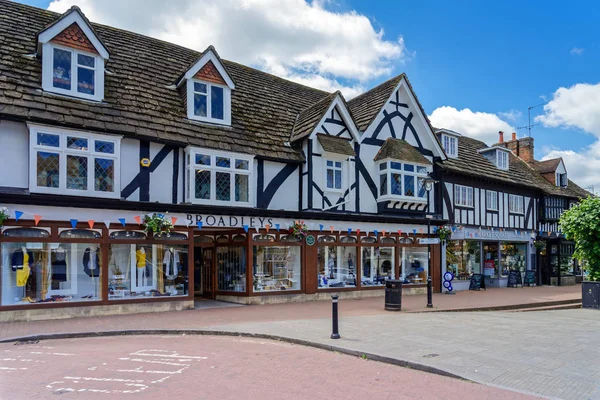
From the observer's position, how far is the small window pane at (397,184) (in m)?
20.1

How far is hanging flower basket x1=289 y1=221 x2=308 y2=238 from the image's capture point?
1705 centimetres

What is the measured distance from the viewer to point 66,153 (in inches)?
524

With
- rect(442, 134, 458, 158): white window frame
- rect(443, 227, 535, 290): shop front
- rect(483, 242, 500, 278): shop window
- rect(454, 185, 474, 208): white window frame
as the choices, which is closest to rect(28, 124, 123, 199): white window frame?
rect(443, 227, 535, 290): shop front

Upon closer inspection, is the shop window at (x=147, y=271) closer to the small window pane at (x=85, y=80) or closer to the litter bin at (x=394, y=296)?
the small window pane at (x=85, y=80)

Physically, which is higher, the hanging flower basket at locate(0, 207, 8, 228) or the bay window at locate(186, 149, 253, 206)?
the bay window at locate(186, 149, 253, 206)

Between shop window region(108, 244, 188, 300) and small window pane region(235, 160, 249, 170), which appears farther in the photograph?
small window pane region(235, 160, 249, 170)

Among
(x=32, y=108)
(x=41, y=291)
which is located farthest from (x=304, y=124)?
(x=41, y=291)

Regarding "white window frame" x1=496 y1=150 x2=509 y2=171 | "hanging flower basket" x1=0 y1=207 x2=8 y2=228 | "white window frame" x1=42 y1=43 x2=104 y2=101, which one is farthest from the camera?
"white window frame" x1=496 y1=150 x2=509 y2=171

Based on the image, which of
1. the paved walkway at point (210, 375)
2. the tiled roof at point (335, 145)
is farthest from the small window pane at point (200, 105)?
the paved walkway at point (210, 375)

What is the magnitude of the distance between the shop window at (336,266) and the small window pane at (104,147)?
27.5 ft

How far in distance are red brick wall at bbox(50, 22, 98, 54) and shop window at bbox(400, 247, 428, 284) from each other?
48.4 feet

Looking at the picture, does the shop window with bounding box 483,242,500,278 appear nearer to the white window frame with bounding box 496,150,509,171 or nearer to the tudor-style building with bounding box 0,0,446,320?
the white window frame with bounding box 496,150,509,171

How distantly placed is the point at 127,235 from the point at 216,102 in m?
5.98

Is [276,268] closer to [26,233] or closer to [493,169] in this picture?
[26,233]
